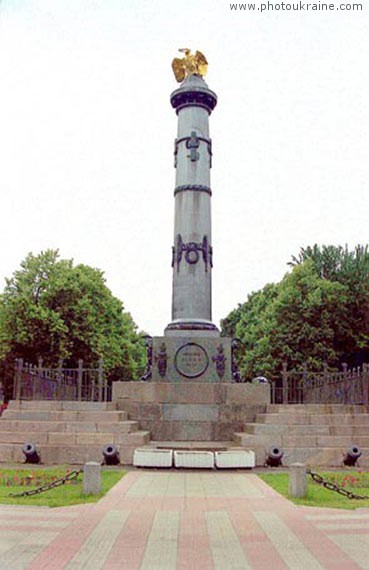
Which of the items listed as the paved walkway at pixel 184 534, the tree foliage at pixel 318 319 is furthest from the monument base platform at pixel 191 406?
the tree foliage at pixel 318 319

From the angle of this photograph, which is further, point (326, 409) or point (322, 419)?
point (326, 409)

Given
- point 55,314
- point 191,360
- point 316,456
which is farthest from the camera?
point 55,314

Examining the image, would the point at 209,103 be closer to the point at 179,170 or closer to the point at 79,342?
the point at 179,170

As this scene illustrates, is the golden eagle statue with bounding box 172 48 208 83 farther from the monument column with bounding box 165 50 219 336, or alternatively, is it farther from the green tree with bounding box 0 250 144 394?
the green tree with bounding box 0 250 144 394

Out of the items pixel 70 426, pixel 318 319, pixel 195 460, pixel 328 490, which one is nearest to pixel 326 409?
pixel 195 460

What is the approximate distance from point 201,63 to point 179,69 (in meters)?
1.08

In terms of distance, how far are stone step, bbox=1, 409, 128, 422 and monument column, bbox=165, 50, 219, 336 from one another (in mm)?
5766

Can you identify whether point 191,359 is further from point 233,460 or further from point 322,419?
point 233,460

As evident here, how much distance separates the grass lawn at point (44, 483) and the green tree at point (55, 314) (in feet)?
81.8

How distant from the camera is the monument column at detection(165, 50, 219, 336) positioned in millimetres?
26438

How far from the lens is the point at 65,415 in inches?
824

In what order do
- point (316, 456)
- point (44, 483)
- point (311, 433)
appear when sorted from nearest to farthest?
point (44, 483)
point (316, 456)
point (311, 433)

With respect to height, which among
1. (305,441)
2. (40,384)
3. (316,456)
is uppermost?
(40,384)

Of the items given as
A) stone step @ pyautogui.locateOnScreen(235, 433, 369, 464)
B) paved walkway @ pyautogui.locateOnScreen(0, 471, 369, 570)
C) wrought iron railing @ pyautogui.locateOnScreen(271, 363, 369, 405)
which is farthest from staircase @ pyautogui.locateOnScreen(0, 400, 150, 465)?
wrought iron railing @ pyautogui.locateOnScreen(271, 363, 369, 405)
